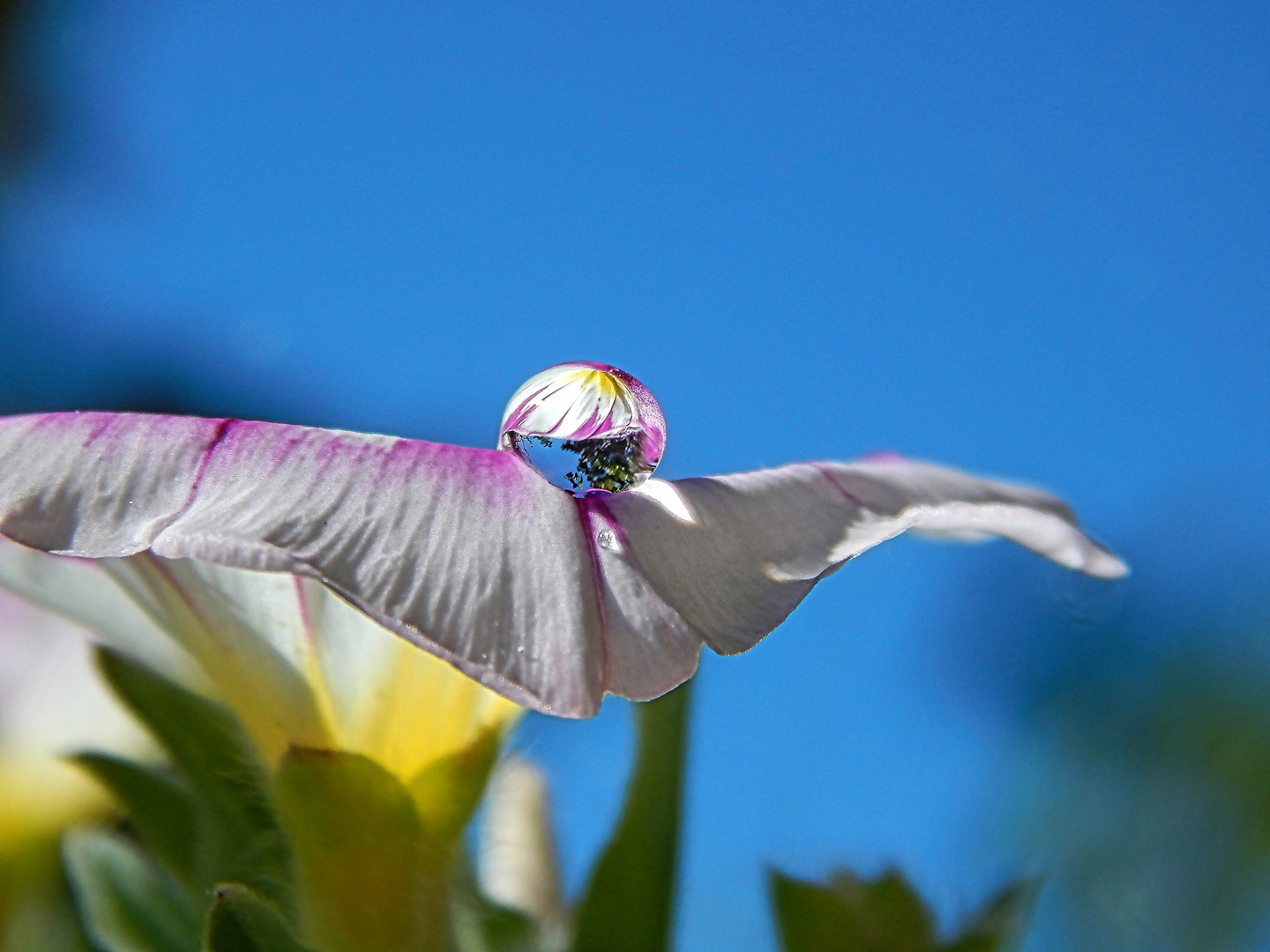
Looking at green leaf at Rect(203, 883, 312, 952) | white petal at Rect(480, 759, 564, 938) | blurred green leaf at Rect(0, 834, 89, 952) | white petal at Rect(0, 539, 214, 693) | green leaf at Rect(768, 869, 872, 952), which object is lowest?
blurred green leaf at Rect(0, 834, 89, 952)

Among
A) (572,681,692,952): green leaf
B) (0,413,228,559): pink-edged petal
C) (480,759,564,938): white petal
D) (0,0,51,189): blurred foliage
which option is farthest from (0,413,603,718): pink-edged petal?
(0,0,51,189): blurred foliage

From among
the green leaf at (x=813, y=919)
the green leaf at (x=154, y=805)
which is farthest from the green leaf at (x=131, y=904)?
the green leaf at (x=813, y=919)

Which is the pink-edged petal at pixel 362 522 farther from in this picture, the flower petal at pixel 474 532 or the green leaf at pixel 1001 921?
the green leaf at pixel 1001 921

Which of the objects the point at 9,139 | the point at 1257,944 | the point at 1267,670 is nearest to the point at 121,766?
the point at 1257,944

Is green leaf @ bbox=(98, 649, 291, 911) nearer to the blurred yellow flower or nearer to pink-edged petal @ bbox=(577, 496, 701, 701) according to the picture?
the blurred yellow flower

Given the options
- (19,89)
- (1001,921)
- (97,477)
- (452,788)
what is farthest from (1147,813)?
(19,89)

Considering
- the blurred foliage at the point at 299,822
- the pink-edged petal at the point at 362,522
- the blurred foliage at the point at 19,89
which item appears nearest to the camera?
the pink-edged petal at the point at 362,522

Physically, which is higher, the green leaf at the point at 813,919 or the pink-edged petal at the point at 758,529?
the pink-edged petal at the point at 758,529
